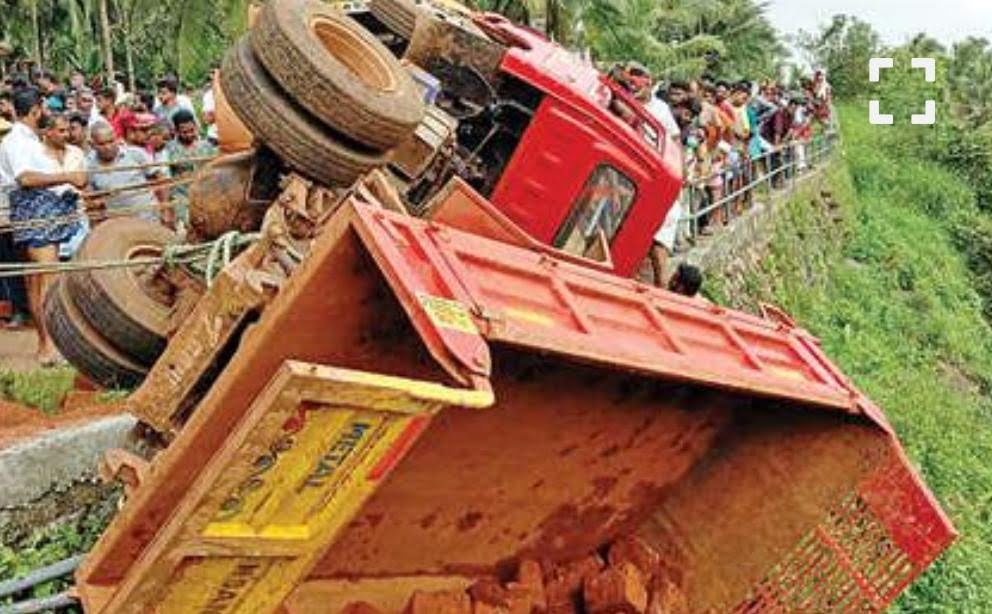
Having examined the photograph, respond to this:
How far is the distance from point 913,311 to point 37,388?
16.2m

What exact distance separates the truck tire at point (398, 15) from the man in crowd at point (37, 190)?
2349 millimetres

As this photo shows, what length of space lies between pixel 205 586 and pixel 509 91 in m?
3.20

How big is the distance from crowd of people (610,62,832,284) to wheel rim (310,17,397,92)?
3.44 m

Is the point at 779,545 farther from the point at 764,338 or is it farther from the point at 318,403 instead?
the point at 318,403

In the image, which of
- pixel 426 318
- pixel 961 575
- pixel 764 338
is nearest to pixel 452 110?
pixel 764 338

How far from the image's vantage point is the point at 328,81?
17.3 ft

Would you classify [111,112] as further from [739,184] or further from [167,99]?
[739,184]

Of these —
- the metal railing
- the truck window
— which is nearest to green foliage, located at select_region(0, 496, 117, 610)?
the truck window

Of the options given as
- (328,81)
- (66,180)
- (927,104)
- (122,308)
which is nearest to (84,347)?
(122,308)

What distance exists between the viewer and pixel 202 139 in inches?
389

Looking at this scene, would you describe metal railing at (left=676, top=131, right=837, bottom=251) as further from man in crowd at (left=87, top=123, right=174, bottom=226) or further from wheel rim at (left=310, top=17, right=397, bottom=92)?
wheel rim at (left=310, top=17, right=397, bottom=92)

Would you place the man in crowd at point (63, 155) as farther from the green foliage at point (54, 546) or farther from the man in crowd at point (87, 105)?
the green foliage at point (54, 546)

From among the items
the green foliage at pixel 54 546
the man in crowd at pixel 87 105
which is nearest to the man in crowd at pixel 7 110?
the man in crowd at pixel 87 105

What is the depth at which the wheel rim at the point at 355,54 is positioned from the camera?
5598 mm
